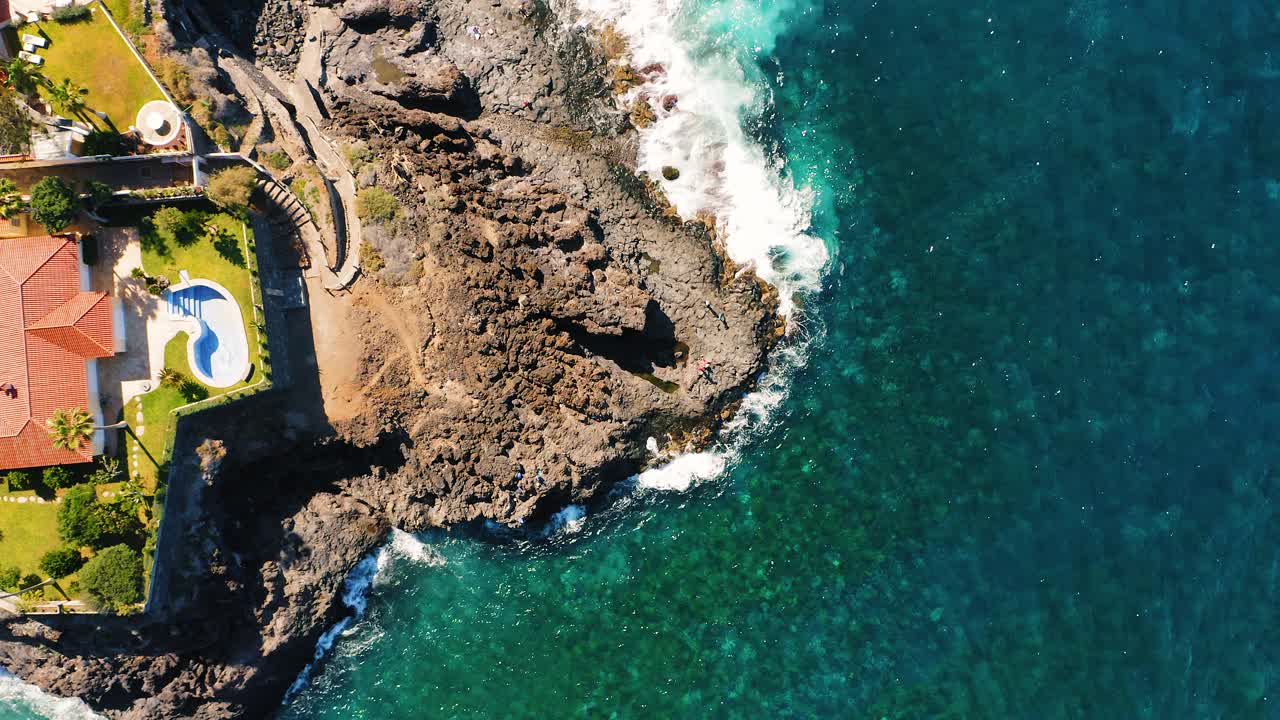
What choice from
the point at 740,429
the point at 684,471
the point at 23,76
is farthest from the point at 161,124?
the point at 740,429

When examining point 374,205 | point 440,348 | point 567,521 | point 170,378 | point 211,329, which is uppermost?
point 374,205

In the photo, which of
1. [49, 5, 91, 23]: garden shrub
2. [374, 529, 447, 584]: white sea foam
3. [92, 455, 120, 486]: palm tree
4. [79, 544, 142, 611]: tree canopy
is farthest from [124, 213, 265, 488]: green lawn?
[374, 529, 447, 584]: white sea foam

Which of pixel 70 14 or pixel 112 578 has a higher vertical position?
pixel 70 14

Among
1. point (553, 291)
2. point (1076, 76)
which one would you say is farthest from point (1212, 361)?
point (553, 291)

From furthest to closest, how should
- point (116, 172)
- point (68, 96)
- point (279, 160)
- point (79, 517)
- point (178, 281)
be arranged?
point (279, 160)
point (178, 281)
point (116, 172)
point (79, 517)
point (68, 96)

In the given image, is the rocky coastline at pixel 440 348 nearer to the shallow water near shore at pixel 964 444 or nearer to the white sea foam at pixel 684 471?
the white sea foam at pixel 684 471

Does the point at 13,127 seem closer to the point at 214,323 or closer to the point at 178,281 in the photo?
the point at 178,281

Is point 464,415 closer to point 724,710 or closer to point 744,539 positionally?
point 744,539

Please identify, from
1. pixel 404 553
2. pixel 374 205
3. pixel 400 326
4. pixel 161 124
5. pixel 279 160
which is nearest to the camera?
pixel 161 124
